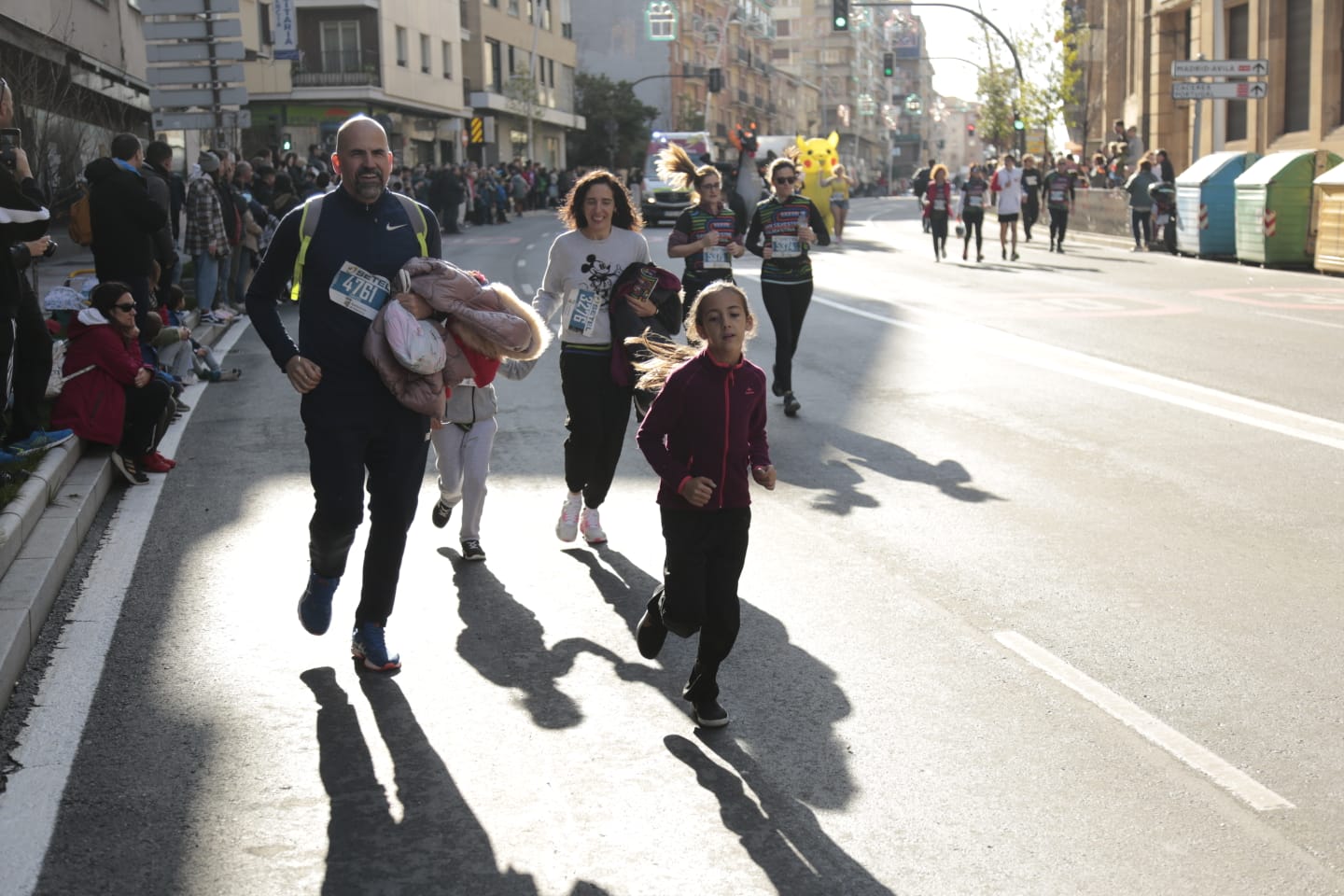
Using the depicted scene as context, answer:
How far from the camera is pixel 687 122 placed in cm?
9988

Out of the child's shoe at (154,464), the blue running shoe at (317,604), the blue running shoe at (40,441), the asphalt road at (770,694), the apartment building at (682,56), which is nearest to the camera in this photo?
the asphalt road at (770,694)

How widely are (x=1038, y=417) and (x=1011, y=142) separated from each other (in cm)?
6080

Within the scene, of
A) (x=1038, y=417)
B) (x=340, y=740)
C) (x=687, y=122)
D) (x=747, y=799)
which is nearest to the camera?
(x=747, y=799)

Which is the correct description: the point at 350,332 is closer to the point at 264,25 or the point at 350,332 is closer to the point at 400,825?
the point at 400,825

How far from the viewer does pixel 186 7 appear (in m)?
21.7

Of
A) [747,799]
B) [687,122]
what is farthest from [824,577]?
[687,122]

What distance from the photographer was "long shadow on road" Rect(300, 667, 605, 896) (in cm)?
388

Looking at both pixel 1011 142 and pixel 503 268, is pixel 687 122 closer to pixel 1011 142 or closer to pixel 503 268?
pixel 1011 142

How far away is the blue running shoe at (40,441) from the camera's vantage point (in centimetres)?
872

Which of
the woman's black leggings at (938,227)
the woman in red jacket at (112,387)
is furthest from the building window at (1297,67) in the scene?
the woman in red jacket at (112,387)

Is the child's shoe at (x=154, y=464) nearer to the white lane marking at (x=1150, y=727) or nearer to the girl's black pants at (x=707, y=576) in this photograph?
the girl's black pants at (x=707, y=576)

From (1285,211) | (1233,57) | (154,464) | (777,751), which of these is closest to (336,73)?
(1233,57)

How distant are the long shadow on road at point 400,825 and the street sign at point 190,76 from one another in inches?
709

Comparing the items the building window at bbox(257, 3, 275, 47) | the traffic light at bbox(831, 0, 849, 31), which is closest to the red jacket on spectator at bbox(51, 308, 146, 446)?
the traffic light at bbox(831, 0, 849, 31)
